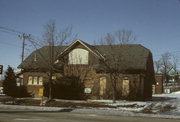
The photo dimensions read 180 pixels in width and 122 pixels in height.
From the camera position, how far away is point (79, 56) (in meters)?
34.5

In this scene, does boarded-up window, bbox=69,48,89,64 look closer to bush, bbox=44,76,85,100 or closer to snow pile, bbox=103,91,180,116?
bush, bbox=44,76,85,100

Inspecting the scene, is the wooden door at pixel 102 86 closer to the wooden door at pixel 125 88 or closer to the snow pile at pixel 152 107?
the wooden door at pixel 125 88

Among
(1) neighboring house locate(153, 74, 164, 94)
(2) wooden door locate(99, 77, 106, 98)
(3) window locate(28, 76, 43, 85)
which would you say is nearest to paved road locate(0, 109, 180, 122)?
(2) wooden door locate(99, 77, 106, 98)

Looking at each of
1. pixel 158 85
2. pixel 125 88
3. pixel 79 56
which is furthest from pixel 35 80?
pixel 158 85

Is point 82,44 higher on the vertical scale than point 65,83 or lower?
higher

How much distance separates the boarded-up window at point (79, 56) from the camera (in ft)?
113

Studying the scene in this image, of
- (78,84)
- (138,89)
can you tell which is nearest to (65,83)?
(78,84)

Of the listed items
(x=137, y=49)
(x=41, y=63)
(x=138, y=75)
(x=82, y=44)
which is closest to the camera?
(x=41, y=63)

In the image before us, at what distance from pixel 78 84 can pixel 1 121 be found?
2185 centimetres

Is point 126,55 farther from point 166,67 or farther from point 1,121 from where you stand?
point 166,67

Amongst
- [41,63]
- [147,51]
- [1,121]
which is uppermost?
[147,51]

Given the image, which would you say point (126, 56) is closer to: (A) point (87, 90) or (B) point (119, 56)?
(B) point (119, 56)

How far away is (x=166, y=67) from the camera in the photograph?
10600 centimetres

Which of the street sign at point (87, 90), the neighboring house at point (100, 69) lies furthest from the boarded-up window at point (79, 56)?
the street sign at point (87, 90)
